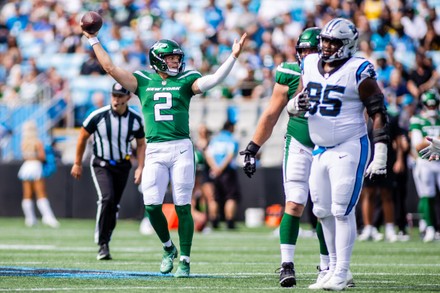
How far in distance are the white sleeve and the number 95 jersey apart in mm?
1242

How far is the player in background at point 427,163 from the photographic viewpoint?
14141 mm

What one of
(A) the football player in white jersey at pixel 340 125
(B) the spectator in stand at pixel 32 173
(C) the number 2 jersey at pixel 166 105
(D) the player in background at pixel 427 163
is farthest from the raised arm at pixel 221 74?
(B) the spectator in stand at pixel 32 173

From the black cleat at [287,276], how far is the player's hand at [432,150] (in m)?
1.34

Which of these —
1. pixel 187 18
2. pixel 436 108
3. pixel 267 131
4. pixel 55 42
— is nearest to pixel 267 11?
pixel 187 18

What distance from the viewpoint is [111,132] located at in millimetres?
11195

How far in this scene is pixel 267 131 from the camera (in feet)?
26.8

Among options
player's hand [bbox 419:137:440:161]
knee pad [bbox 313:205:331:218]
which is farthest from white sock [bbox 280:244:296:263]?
player's hand [bbox 419:137:440:161]

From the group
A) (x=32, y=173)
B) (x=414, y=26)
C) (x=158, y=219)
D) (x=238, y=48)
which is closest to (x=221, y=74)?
(x=238, y=48)

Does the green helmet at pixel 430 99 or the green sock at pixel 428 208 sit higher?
the green helmet at pixel 430 99

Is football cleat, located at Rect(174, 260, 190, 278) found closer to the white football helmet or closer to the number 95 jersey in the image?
the number 95 jersey

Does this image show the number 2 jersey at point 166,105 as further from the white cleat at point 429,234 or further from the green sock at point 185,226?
the white cleat at point 429,234

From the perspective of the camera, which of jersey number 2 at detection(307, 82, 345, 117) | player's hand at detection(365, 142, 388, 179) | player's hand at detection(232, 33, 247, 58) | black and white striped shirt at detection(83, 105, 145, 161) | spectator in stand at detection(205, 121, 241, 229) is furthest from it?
spectator in stand at detection(205, 121, 241, 229)

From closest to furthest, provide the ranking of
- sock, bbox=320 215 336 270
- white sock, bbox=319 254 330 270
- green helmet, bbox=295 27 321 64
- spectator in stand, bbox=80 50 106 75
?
1. sock, bbox=320 215 336 270
2. white sock, bbox=319 254 330 270
3. green helmet, bbox=295 27 321 64
4. spectator in stand, bbox=80 50 106 75

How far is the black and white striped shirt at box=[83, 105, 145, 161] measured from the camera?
11.2 m
